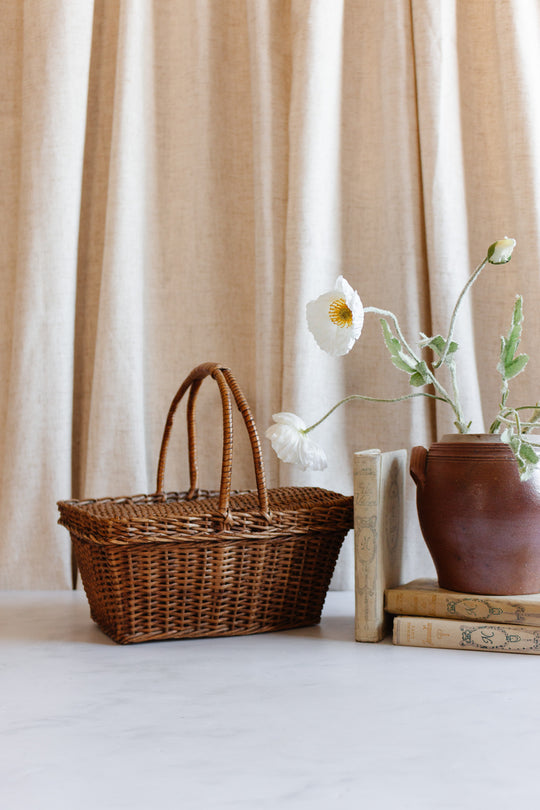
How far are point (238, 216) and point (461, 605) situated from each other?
0.79 m

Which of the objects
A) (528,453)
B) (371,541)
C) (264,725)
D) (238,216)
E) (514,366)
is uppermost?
(238,216)

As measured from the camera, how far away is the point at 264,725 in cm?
67

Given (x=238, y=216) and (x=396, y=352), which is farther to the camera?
(x=238, y=216)

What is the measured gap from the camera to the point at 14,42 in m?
1.44

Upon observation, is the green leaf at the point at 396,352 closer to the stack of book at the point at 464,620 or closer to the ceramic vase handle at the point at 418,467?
the ceramic vase handle at the point at 418,467

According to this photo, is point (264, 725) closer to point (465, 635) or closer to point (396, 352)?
point (465, 635)

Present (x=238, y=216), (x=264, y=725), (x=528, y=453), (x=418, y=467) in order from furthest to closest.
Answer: (x=238, y=216) < (x=418, y=467) < (x=528, y=453) < (x=264, y=725)

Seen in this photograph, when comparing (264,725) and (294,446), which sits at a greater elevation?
(294,446)

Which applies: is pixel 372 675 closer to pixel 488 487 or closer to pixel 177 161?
pixel 488 487

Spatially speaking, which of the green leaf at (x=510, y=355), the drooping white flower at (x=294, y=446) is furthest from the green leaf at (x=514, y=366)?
the drooping white flower at (x=294, y=446)

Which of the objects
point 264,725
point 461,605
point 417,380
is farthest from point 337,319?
point 264,725

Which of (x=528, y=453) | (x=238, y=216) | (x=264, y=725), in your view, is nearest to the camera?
(x=264, y=725)

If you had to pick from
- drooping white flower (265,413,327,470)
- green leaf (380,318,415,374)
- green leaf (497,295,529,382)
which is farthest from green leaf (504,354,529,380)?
drooping white flower (265,413,327,470)

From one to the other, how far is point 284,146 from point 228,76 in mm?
189
